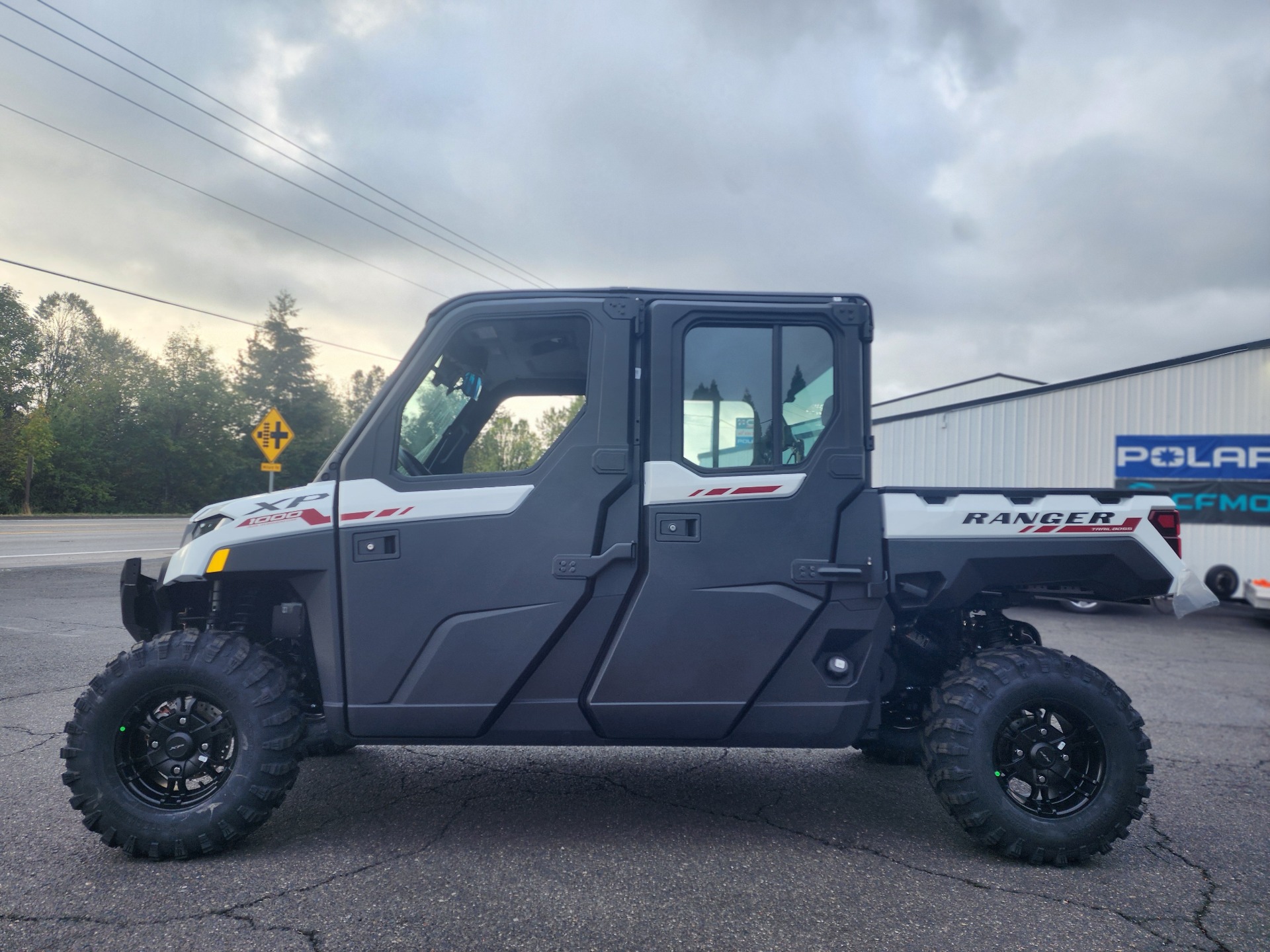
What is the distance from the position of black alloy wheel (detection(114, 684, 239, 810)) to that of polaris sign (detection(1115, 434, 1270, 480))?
13.8m

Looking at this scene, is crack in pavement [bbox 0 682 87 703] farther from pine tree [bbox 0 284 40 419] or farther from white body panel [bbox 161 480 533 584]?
pine tree [bbox 0 284 40 419]

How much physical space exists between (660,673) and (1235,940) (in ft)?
6.83

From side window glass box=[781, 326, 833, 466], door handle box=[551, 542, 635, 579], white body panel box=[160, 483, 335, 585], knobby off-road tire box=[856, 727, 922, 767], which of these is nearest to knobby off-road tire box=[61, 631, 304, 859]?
white body panel box=[160, 483, 335, 585]

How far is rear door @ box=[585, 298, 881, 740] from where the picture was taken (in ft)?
10.4

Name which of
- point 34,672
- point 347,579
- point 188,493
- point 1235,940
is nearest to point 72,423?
point 188,493

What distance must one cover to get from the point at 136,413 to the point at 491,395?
149ft

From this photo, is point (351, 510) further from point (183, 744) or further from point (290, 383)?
point (290, 383)

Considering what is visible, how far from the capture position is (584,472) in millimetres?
3178

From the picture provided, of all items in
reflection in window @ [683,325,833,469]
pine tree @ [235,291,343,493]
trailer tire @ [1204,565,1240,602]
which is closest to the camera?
reflection in window @ [683,325,833,469]

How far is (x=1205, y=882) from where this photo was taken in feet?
9.87

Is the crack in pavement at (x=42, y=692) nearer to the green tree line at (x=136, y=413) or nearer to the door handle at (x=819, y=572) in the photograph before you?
the door handle at (x=819, y=572)

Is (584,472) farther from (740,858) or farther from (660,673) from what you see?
(740,858)

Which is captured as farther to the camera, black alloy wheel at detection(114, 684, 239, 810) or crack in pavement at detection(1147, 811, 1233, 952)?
black alloy wheel at detection(114, 684, 239, 810)

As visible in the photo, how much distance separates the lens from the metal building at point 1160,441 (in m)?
12.1
